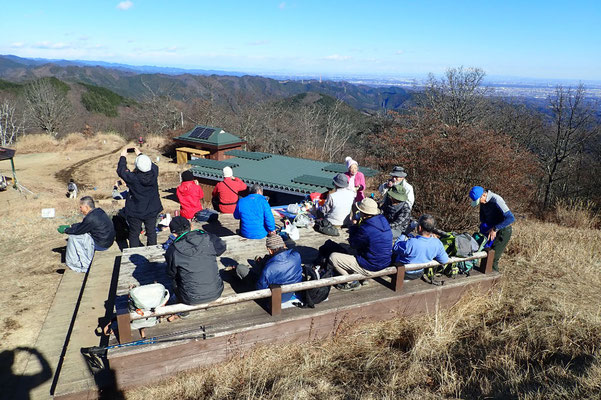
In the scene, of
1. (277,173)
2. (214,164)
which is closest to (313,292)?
(277,173)

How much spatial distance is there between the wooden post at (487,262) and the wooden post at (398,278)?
1.69 m

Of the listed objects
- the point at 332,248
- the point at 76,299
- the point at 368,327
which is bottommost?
the point at 76,299

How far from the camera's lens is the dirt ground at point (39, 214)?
6.14 meters

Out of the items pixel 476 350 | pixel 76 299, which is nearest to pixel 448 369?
pixel 476 350

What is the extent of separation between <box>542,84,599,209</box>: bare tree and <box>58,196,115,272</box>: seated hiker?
25046 mm

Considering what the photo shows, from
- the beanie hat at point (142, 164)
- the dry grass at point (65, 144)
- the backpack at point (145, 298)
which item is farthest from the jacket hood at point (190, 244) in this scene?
the dry grass at point (65, 144)

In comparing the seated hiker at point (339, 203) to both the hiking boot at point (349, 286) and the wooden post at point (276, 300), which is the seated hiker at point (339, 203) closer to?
the hiking boot at point (349, 286)

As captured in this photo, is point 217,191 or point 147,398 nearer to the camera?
point 147,398

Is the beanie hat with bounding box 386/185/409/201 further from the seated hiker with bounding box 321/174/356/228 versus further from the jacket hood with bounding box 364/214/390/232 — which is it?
the jacket hood with bounding box 364/214/390/232

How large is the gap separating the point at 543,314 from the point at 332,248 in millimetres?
3292


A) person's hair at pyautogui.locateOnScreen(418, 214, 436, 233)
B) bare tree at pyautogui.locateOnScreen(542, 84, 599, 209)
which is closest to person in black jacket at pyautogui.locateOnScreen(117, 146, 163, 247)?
person's hair at pyautogui.locateOnScreen(418, 214, 436, 233)

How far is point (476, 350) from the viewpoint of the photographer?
191 inches

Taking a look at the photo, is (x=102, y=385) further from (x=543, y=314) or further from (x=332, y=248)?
(x=543, y=314)

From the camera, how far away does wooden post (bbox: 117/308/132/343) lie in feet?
12.8
